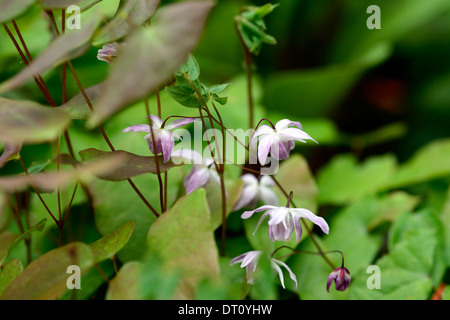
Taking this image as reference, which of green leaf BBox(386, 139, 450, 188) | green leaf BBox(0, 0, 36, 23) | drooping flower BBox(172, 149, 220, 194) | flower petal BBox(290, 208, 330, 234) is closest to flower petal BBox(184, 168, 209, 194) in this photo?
drooping flower BBox(172, 149, 220, 194)

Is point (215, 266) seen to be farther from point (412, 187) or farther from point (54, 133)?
point (412, 187)

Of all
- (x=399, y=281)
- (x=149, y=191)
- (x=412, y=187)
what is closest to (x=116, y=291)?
(x=149, y=191)

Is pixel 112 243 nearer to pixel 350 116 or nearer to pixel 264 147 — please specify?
pixel 264 147

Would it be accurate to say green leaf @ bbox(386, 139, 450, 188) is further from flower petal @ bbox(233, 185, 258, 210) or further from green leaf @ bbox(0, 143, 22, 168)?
green leaf @ bbox(0, 143, 22, 168)

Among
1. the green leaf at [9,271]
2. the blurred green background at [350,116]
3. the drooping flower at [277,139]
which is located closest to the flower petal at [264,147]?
the drooping flower at [277,139]

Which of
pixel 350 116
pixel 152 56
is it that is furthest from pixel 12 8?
pixel 350 116

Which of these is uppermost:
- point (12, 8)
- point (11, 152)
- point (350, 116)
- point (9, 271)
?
point (12, 8)
